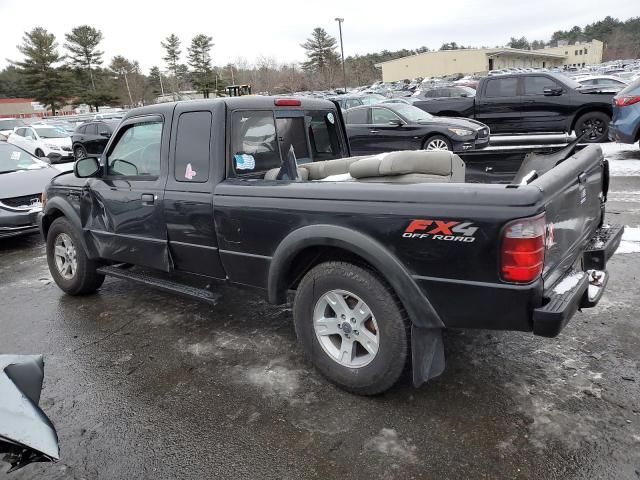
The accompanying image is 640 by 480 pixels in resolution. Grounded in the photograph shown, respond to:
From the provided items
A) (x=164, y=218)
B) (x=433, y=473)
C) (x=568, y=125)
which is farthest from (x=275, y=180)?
(x=568, y=125)

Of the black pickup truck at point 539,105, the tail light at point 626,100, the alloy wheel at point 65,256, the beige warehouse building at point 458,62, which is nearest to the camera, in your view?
the alloy wheel at point 65,256

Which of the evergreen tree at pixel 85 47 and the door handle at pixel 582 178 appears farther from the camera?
the evergreen tree at pixel 85 47

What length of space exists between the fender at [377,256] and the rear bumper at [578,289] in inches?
20.8

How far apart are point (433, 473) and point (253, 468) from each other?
89 centimetres

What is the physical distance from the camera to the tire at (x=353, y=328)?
112 inches

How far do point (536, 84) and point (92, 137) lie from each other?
602 inches

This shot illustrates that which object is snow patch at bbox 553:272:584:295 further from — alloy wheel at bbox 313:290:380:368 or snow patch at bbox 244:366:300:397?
snow patch at bbox 244:366:300:397

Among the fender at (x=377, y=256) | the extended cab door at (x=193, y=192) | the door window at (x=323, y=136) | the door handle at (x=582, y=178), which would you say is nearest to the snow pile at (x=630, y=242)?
the door handle at (x=582, y=178)

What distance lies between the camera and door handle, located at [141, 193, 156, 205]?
3977mm

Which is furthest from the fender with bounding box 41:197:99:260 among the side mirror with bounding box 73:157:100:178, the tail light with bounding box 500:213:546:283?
the tail light with bounding box 500:213:546:283

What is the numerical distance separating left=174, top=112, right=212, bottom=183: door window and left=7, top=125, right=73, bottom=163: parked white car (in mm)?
17247

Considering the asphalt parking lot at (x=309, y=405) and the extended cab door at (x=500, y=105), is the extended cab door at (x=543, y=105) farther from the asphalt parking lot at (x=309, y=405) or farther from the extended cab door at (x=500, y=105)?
the asphalt parking lot at (x=309, y=405)

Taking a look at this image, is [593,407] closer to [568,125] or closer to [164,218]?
[164,218]

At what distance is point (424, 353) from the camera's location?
9.21 ft
